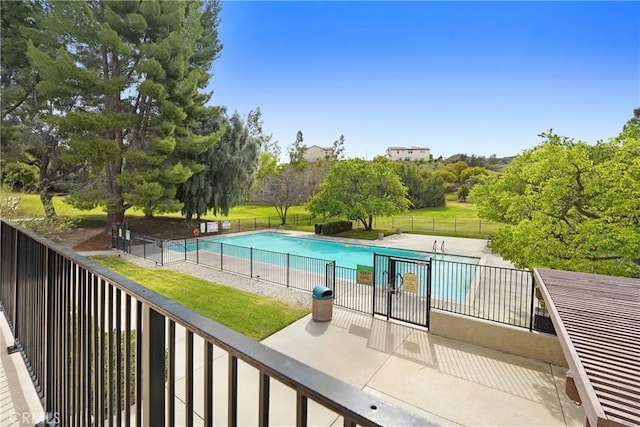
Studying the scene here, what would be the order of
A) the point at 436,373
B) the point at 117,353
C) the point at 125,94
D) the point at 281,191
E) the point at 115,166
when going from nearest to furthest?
the point at 117,353
the point at 436,373
the point at 115,166
the point at 125,94
the point at 281,191

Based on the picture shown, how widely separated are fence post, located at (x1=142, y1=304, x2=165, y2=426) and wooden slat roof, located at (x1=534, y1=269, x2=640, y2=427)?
2304 millimetres

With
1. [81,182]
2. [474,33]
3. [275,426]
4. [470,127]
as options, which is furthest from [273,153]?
[275,426]

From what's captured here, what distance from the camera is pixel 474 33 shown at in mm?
12281

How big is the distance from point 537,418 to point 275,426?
3.05m

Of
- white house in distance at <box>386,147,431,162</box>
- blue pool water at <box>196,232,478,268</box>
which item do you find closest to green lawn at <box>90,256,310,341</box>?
blue pool water at <box>196,232,478,268</box>

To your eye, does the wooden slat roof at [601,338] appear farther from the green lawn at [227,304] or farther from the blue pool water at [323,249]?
the blue pool water at [323,249]

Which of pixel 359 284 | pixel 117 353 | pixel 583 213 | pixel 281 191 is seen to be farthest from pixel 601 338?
pixel 281 191

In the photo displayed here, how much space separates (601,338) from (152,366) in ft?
11.2

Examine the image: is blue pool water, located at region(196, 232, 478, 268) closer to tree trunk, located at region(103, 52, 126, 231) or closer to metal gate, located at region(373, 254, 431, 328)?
tree trunk, located at region(103, 52, 126, 231)

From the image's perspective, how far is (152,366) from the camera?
3.58 feet

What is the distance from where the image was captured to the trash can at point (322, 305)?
632 centimetres

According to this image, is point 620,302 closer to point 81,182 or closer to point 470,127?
point 81,182

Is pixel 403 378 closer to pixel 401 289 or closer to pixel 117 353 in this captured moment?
pixel 401 289

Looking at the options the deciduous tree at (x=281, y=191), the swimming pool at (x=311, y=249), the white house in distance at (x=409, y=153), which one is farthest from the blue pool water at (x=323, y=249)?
the white house in distance at (x=409, y=153)
